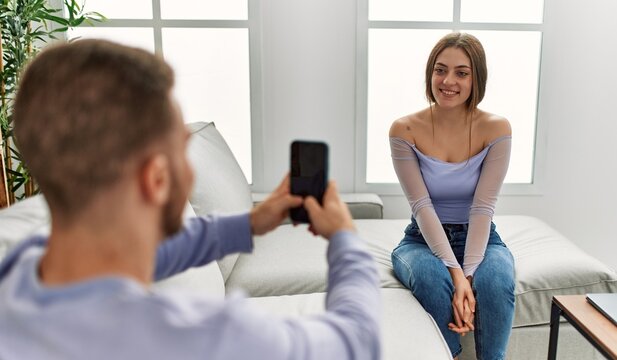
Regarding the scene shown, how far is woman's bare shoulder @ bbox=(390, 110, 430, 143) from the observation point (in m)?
1.95

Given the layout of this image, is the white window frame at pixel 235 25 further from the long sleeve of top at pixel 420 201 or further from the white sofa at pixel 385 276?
the long sleeve of top at pixel 420 201

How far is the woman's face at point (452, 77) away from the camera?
1908 mm

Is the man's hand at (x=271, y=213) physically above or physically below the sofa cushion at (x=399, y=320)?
above

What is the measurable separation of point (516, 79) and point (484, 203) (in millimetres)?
1256

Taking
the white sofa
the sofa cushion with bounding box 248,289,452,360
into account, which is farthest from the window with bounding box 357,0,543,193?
the sofa cushion with bounding box 248,289,452,360

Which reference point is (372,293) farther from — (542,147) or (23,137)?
(542,147)

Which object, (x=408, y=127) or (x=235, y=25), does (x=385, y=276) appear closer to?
(x=408, y=127)

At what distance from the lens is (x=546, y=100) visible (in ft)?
9.27

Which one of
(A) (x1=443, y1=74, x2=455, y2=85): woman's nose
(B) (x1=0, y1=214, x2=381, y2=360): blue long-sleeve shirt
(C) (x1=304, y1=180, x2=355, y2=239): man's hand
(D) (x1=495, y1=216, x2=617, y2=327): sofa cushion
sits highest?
(A) (x1=443, y1=74, x2=455, y2=85): woman's nose

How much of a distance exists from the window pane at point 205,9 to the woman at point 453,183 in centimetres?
118

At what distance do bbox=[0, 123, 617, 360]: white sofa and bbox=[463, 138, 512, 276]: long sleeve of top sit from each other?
8.4 inches

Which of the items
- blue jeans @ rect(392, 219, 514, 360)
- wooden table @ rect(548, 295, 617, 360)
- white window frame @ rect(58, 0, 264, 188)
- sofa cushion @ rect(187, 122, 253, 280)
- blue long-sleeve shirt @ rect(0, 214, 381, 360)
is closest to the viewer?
blue long-sleeve shirt @ rect(0, 214, 381, 360)

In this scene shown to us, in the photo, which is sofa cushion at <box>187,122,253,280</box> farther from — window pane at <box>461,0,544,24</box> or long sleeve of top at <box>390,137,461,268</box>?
window pane at <box>461,0,544,24</box>

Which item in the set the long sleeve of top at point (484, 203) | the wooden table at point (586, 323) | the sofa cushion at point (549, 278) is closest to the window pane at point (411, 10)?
the long sleeve of top at point (484, 203)
